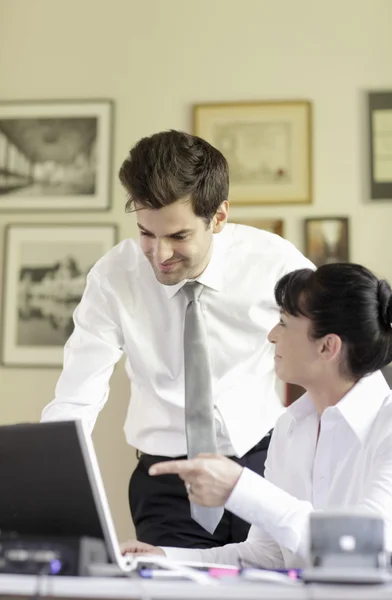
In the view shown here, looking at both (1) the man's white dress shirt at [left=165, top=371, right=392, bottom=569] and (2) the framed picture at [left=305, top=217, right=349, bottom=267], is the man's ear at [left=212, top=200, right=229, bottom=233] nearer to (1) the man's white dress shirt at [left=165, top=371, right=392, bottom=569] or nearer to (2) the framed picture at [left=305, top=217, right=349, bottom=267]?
(1) the man's white dress shirt at [left=165, top=371, right=392, bottom=569]

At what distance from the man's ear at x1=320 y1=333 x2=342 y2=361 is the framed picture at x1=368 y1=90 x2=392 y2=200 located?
1398 mm

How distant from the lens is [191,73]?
3053 millimetres

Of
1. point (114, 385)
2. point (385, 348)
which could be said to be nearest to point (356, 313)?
point (385, 348)

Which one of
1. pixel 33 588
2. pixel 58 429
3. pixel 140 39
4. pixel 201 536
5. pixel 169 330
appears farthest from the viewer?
pixel 140 39

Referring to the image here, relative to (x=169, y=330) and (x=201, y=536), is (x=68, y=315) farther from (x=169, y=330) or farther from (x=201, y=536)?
(x=201, y=536)

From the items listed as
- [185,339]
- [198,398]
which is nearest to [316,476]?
[198,398]

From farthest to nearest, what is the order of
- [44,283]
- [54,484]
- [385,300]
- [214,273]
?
[44,283] < [214,273] < [385,300] < [54,484]

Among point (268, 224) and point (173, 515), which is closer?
point (173, 515)

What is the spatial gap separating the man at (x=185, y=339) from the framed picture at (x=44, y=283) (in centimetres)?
80

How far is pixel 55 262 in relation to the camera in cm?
304

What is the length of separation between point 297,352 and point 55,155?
1.76 meters

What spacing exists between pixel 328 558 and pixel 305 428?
28.3 inches

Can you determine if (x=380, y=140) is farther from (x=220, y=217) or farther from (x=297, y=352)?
(x=297, y=352)

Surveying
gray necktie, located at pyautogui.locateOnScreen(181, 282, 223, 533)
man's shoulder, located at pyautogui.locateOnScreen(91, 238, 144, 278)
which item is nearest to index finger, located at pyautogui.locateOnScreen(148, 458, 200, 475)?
gray necktie, located at pyautogui.locateOnScreen(181, 282, 223, 533)
